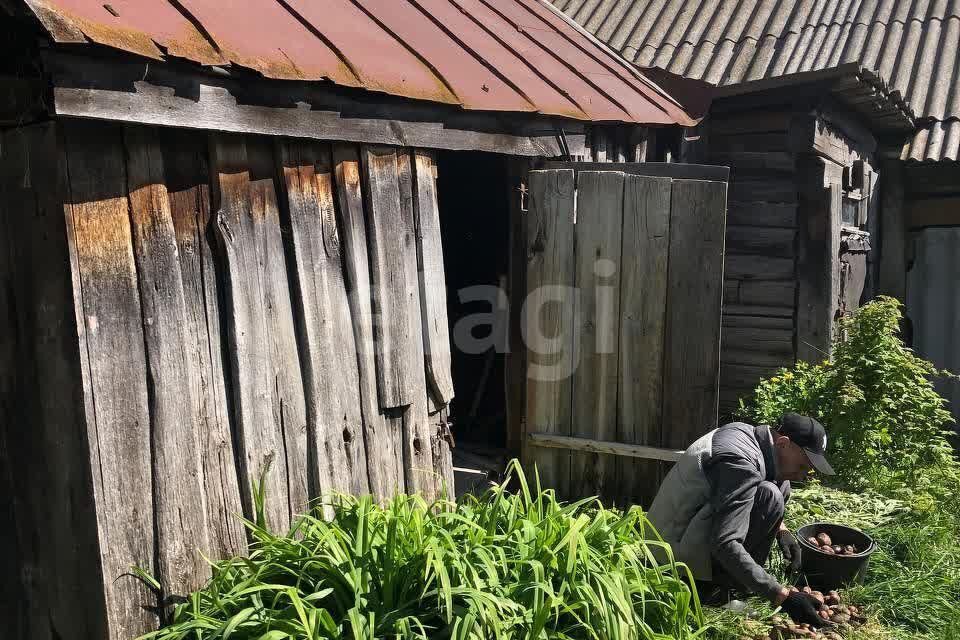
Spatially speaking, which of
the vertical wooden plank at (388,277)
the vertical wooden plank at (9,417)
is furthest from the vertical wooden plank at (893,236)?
the vertical wooden plank at (9,417)

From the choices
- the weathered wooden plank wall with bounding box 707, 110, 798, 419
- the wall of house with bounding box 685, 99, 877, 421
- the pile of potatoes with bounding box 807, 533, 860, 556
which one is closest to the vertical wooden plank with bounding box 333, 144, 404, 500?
the pile of potatoes with bounding box 807, 533, 860, 556

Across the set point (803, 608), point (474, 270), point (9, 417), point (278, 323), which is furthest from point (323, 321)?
point (474, 270)

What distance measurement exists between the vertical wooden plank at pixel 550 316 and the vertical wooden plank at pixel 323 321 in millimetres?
1395

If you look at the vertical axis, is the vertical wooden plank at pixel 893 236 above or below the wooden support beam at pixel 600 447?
above

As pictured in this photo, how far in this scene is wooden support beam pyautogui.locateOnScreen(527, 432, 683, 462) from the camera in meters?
4.71

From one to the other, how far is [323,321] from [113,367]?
1.00 metres

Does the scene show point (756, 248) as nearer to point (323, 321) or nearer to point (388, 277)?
point (388, 277)

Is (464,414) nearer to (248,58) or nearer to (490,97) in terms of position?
(490,97)

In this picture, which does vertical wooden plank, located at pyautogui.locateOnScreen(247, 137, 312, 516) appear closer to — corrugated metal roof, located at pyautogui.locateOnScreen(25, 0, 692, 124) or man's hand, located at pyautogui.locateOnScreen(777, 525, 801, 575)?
corrugated metal roof, located at pyautogui.locateOnScreen(25, 0, 692, 124)

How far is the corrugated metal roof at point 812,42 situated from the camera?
8.23m

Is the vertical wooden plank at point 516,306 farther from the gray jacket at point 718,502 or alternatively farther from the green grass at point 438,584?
the green grass at point 438,584

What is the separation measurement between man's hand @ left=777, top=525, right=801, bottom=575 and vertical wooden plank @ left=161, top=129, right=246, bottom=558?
2.73 metres

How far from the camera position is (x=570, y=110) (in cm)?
504

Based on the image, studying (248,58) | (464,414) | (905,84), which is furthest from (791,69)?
(248,58)
